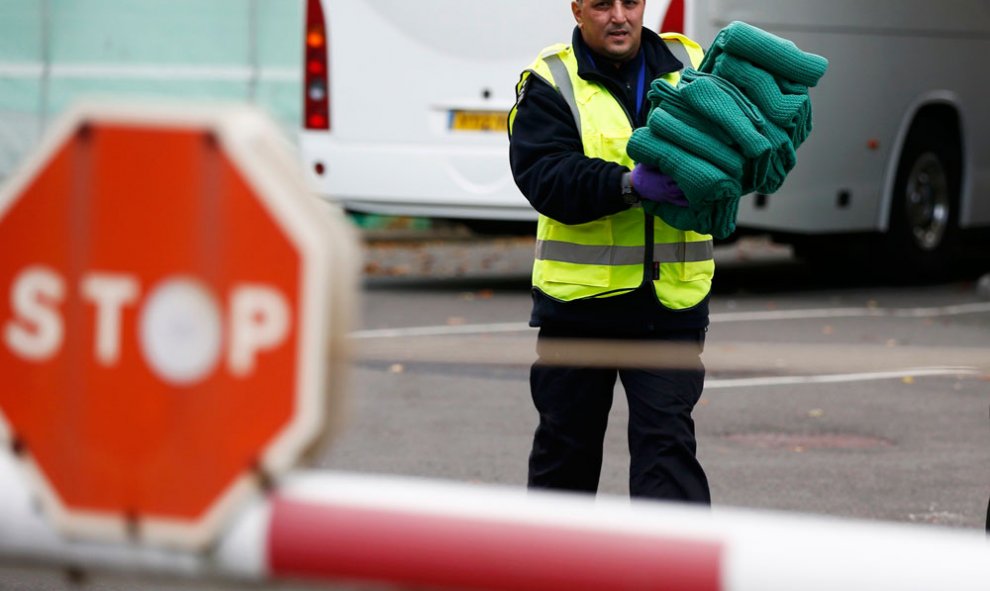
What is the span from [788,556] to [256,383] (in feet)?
1.71

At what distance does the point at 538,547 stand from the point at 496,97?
10413mm

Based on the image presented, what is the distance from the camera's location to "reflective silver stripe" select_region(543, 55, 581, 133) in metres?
4.70

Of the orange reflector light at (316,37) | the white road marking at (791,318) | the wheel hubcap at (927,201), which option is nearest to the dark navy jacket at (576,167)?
the white road marking at (791,318)

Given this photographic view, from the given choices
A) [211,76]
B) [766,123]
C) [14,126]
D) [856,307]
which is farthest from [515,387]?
[14,126]

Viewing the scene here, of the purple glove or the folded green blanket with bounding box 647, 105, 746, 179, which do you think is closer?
the folded green blanket with bounding box 647, 105, 746, 179

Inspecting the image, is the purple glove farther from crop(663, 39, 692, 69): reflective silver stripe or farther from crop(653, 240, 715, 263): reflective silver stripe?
crop(663, 39, 692, 69): reflective silver stripe

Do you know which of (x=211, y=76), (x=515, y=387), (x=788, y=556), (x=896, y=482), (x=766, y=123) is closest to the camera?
(x=788, y=556)

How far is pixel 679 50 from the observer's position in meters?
4.94

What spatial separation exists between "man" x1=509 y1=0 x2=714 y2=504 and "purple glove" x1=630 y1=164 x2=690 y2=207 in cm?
15

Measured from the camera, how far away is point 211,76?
17.5 meters

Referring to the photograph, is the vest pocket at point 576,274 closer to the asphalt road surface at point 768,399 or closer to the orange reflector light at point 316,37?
the asphalt road surface at point 768,399

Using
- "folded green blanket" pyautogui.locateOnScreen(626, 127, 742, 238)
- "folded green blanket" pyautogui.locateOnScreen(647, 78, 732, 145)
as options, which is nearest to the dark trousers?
"folded green blanket" pyautogui.locateOnScreen(626, 127, 742, 238)

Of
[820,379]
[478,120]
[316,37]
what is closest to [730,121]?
[820,379]

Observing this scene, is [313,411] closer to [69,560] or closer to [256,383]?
[256,383]
